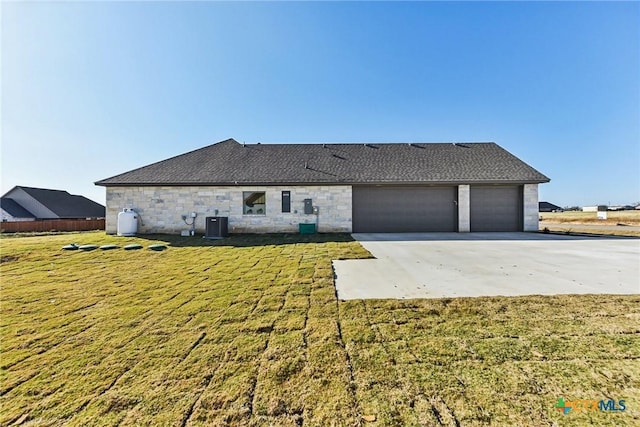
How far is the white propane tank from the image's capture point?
12.4 m

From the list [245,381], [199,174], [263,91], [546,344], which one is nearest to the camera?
[245,381]

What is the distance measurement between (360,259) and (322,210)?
263 inches

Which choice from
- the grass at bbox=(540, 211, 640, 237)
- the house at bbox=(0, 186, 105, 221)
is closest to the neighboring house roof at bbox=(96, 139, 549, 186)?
the grass at bbox=(540, 211, 640, 237)

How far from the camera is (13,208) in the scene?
25.9 metres

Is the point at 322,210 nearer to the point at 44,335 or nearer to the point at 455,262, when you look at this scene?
the point at 455,262

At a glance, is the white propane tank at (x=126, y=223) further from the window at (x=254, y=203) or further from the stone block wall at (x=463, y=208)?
the stone block wall at (x=463, y=208)

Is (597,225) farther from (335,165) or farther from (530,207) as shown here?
(335,165)

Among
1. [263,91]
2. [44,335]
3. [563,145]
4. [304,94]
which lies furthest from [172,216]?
[563,145]

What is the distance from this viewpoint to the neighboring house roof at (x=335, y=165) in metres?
13.2

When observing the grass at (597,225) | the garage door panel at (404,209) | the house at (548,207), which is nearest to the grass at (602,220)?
the grass at (597,225)

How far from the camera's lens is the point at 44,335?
114 inches

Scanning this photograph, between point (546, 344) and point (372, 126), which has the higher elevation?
point (372, 126)

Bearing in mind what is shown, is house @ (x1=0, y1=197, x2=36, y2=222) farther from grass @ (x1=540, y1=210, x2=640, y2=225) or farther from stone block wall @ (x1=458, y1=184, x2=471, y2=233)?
grass @ (x1=540, y1=210, x2=640, y2=225)

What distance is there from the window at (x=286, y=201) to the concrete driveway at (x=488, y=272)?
6.10 metres
